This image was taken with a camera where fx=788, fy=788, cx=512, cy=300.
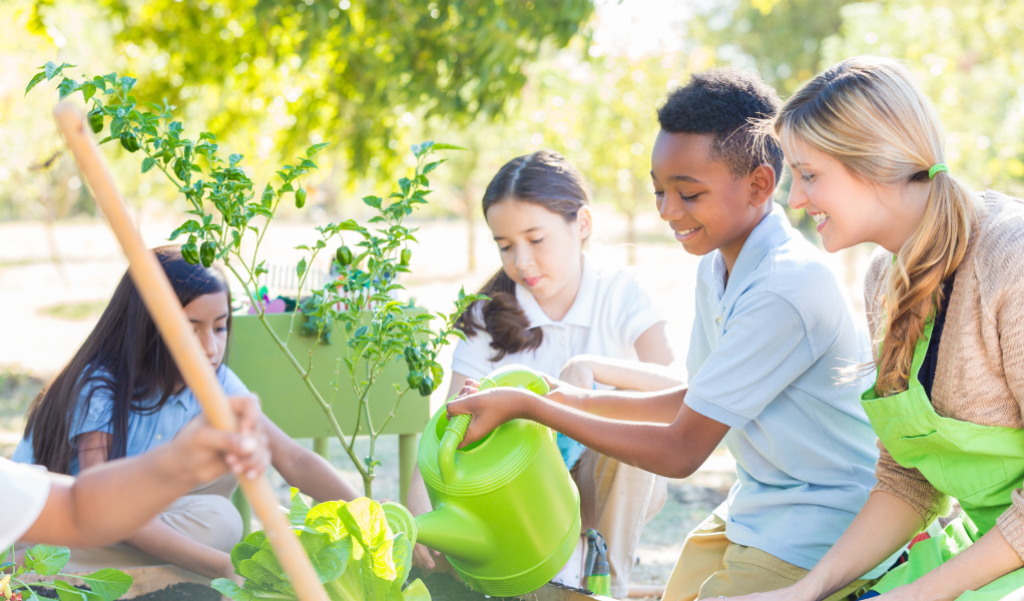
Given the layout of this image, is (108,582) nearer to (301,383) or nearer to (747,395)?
(301,383)

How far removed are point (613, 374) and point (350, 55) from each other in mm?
3537

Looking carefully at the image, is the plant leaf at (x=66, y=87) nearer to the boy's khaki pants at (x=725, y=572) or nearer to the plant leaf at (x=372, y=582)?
the plant leaf at (x=372, y=582)

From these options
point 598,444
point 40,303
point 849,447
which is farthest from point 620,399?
point 40,303

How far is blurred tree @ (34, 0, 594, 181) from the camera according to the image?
12.2 ft

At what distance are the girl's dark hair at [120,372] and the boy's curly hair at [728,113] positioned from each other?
43.0 inches

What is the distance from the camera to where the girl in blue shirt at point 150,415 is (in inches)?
65.2

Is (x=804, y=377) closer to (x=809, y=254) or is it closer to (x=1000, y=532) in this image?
(x=809, y=254)

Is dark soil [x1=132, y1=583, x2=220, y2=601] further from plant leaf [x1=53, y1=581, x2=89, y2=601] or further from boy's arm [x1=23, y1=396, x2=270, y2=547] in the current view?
boy's arm [x1=23, y1=396, x2=270, y2=547]

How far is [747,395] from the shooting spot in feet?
4.35

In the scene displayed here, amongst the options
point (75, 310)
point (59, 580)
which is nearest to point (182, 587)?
point (59, 580)

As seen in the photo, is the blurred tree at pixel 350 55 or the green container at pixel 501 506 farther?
the blurred tree at pixel 350 55

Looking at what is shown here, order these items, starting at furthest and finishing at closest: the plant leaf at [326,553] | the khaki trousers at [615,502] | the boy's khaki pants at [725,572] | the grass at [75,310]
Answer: the grass at [75,310]
the khaki trousers at [615,502]
the boy's khaki pants at [725,572]
the plant leaf at [326,553]

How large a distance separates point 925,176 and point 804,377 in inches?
15.9

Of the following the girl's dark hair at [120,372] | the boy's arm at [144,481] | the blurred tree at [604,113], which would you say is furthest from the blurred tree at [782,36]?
the boy's arm at [144,481]
